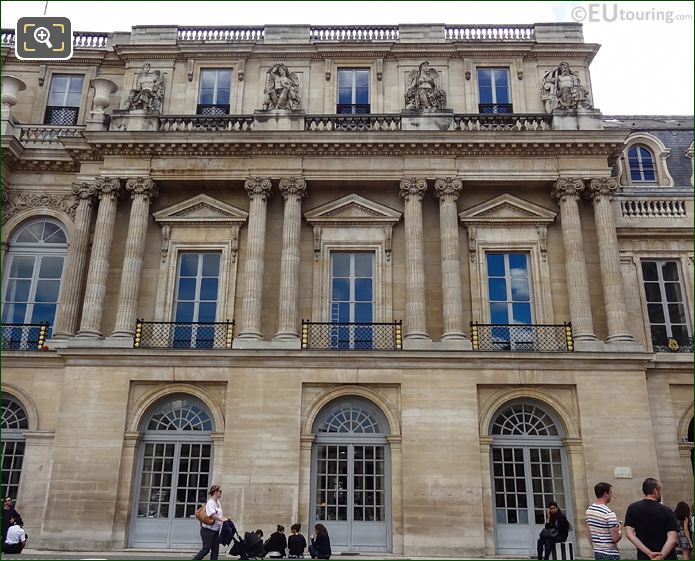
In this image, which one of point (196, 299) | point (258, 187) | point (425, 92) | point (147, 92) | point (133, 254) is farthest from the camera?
point (147, 92)

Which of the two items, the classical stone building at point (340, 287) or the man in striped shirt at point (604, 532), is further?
the classical stone building at point (340, 287)

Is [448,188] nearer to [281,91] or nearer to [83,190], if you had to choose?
[281,91]

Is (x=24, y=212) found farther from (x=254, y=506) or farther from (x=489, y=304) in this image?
(x=489, y=304)

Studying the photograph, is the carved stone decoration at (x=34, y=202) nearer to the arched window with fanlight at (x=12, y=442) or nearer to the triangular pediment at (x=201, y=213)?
the triangular pediment at (x=201, y=213)

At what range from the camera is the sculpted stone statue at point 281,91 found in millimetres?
21094

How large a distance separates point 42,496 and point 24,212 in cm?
902

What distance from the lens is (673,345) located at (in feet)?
64.3

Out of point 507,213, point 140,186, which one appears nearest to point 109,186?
point 140,186

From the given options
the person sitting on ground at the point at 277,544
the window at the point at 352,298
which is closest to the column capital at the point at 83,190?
the window at the point at 352,298

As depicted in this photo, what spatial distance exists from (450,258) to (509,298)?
2.23 meters

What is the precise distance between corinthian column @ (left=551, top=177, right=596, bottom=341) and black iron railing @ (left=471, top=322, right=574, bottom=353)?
1.35 ft

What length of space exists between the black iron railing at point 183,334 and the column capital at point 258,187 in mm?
3992

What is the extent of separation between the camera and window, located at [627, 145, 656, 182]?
74.2 ft

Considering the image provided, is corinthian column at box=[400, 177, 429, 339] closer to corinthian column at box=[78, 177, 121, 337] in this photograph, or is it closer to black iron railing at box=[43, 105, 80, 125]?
corinthian column at box=[78, 177, 121, 337]
